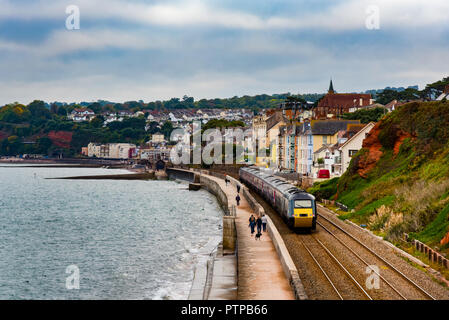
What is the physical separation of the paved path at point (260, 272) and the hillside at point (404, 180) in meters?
8.19

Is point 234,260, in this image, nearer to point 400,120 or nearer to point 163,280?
point 163,280

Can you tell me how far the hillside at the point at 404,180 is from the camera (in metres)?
33.5

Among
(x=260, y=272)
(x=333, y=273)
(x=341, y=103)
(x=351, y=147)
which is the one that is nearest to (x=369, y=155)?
(x=351, y=147)

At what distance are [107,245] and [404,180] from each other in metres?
26.4

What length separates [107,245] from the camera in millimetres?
51438

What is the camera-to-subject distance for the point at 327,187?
6262 centimetres

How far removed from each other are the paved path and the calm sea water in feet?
14.1

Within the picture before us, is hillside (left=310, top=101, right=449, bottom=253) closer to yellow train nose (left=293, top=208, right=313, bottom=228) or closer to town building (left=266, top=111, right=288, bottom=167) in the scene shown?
yellow train nose (left=293, top=208, right=313, bottom=228)

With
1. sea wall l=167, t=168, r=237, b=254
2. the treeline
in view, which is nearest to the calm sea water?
sea wall l=167, t=168, r=237, b=254

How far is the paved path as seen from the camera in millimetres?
22672

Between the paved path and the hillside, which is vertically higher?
the hillside

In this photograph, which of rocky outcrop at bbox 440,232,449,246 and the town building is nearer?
rocky outcrop at bbox 440,232,449,246

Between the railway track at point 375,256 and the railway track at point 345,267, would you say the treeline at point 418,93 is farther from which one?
the railway track at point 345,267

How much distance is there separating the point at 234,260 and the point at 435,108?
27.9m
